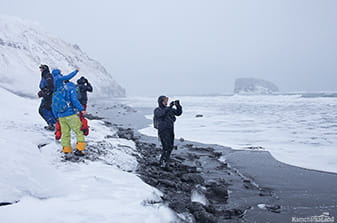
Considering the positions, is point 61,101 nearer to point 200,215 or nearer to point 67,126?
point 67,126

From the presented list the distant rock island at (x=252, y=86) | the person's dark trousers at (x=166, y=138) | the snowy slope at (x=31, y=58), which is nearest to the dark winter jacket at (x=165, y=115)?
the person's dark trousers at (x=166, y=138)

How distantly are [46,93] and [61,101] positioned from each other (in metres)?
1.96

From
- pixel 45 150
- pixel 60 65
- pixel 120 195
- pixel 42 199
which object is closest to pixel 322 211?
pixel 120 195

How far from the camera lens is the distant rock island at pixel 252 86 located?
152625 mm

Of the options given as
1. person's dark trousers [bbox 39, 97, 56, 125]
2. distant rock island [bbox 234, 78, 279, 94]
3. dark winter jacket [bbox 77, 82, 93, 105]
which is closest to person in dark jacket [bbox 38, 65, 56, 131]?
person's dark trousers [bbox 39, 97, 56, 125]

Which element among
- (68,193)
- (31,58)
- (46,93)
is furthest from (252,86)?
(68,193)

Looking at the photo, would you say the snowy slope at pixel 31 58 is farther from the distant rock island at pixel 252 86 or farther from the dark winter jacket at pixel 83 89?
the distant rock island at pixel 252 86

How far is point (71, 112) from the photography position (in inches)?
190

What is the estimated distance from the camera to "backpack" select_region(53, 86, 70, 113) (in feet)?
15.6

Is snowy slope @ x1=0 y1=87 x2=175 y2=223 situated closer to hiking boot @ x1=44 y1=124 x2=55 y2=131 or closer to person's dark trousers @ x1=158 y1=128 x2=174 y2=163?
person's dark trousers @ x1=158 y1=128 x2=174 y2=163

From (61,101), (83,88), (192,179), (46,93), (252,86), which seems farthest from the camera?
(252,86)

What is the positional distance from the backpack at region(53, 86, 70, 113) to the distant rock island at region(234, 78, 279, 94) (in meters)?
155

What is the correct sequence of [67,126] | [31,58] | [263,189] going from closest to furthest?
[67,126]
[263,189]
[31,58]

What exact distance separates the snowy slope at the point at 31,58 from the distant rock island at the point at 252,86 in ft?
277
